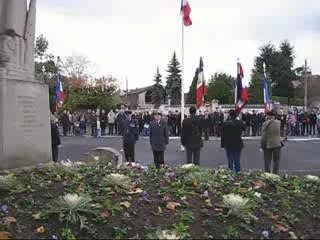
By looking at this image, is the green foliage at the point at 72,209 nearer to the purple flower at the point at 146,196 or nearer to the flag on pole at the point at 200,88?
the purple flower at the point at 146,196

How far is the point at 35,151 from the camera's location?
8.15 meters

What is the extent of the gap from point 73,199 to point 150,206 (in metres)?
0.85

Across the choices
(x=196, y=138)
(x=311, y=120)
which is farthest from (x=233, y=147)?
(x=311, y=120)

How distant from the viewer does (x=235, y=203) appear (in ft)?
19.7

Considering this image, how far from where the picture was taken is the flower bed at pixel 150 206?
17.6 feet

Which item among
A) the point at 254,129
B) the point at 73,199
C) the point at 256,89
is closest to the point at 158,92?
the point at 256,89

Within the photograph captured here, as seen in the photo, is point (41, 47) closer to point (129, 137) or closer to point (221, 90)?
point (221, 90)

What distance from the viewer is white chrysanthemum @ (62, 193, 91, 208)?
567 cm

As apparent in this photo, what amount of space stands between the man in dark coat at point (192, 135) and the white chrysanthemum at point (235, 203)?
820cm

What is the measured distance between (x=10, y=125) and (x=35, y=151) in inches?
28.8

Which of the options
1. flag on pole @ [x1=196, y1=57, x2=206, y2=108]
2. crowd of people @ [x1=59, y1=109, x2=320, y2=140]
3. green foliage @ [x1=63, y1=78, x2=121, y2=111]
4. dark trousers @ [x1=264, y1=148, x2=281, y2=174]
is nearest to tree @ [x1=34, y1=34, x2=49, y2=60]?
green foliage @ [x1=63, y1=78, x2=121, y2=111]

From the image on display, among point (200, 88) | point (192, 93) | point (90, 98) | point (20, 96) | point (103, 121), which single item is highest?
point (192, 93)

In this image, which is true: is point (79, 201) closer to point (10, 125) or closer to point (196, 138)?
point (10, 125)

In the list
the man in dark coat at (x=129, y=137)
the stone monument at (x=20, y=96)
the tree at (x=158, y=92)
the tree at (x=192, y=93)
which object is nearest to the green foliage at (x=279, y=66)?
the tree at (x=192, y=93)
